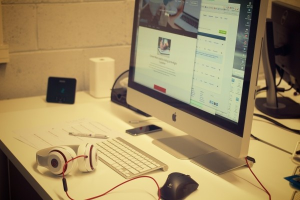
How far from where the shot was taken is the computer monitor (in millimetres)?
1707

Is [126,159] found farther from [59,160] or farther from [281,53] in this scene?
[281,53]

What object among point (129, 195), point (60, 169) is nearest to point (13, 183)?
point (60, 169)

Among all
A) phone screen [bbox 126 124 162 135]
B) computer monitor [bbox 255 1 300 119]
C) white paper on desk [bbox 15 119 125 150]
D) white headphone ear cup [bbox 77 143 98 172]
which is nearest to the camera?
white headphone ear cup [bbox 77 143 98 172]

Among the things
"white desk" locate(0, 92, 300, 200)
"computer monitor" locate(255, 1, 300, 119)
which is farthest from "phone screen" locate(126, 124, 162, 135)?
"computer monitor" locate(255, 1, 300, 119)

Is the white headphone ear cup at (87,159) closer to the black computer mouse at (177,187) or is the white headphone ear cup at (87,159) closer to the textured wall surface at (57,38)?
the black computer mouse at (177,187)

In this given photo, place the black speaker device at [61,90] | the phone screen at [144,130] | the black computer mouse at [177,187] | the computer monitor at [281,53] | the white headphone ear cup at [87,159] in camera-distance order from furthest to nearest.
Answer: the black speaker device at [61,90], the computer monitor at [281,53], the phone screen at [144,130], the white headphone ear cup at [87,159], the black computer mouse at [177,187]

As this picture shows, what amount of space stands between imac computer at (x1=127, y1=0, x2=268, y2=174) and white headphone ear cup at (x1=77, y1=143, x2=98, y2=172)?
28 centimetres

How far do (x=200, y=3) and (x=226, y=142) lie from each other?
1.35ft

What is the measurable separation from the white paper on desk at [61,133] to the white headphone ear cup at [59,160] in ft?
0.69

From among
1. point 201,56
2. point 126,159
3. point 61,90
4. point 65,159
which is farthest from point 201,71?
point 61,90

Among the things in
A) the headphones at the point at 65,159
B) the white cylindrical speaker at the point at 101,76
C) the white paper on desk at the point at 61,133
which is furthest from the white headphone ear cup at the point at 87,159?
the white cylindrical speaker at the point at 101,76

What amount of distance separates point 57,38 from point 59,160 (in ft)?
3.00

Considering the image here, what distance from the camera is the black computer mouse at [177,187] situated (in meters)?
1.09

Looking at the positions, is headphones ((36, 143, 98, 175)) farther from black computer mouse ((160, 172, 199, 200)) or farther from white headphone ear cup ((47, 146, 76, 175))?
black computer mouse ((160, 172, 199, 200))
